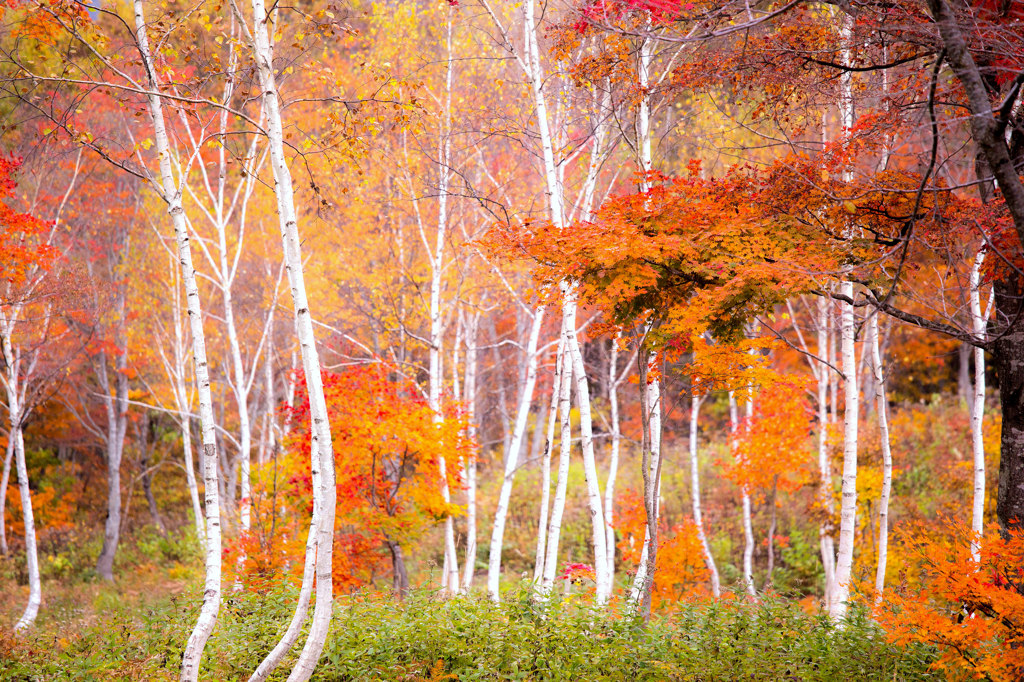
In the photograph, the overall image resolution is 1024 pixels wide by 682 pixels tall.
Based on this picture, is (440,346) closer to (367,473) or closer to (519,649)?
(367,473)

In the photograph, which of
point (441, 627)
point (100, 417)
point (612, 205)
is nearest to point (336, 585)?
point (441, 627)

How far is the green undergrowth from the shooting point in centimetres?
525

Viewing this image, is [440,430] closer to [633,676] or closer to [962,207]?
[633,676]

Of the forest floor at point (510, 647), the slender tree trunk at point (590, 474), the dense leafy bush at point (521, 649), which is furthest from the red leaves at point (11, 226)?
→ the slender tree trunk at point (590, 474)

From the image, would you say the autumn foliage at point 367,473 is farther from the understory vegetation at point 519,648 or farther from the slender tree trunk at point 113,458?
the slender tree trunk at point 113,458

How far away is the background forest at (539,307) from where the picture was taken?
487 cm

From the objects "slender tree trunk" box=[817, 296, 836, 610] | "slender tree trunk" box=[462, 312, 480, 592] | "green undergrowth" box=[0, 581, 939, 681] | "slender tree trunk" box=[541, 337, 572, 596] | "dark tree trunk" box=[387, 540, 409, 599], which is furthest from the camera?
"slender tree trunk" box=[817, 296, 836, 610]

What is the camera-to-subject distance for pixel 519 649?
5438 millimetres

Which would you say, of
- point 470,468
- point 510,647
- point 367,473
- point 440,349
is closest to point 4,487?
point 367,473

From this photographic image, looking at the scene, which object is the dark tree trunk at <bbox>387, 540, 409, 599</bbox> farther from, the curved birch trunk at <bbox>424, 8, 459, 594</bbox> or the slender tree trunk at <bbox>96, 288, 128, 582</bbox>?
the slender tree trunk at <bbox>96, 288, 128, 582</bbox>

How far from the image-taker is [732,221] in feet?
17.4

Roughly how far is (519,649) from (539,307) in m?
3.83

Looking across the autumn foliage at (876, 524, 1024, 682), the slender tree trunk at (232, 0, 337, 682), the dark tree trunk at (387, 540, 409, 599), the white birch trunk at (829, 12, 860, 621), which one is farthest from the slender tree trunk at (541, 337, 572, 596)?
the autumn foliage at (876, 524, 1024, 682)

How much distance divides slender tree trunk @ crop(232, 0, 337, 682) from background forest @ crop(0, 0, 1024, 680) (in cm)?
3
